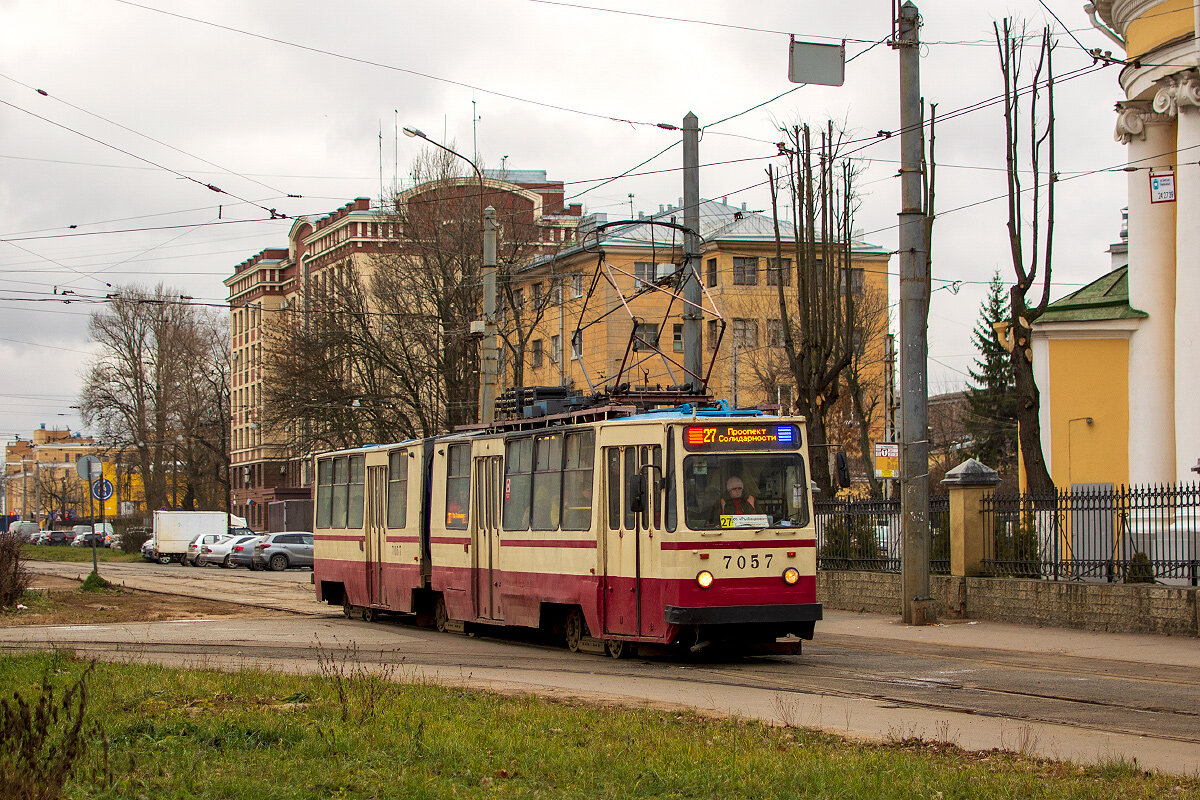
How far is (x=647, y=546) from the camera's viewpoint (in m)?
15.3

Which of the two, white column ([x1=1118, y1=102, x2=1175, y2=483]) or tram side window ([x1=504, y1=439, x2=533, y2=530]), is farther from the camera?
white column ([x1=1118, y1=102, x2=1175, y2=483])

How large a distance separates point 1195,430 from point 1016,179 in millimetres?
6597

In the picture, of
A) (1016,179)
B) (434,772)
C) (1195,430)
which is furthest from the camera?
(1016,179)

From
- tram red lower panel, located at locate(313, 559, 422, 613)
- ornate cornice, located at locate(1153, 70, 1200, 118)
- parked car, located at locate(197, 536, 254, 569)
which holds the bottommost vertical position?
parked car, located at locate(197, 536, 254, 569)

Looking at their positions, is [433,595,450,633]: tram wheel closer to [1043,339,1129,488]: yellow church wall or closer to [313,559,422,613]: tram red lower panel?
[313,559,422,613]: tram red lower panel

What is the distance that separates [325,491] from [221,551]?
31711 mm

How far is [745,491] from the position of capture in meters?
15.4

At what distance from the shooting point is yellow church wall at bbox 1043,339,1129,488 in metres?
28.8

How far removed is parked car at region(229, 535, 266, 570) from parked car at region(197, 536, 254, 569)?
0.59 feet

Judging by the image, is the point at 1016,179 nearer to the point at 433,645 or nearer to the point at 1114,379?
the point at 1114,379

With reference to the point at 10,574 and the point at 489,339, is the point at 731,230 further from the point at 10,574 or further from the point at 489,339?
the point at 10,574

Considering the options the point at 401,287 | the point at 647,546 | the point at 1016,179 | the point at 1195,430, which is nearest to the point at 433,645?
the point at 647,546

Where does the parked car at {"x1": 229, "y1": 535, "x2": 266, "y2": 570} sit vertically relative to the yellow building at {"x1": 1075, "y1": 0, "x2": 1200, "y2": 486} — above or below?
below

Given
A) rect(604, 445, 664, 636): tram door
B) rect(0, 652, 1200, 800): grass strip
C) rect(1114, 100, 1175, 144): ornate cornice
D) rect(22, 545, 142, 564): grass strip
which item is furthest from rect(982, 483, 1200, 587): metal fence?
rect(22, 545, 142, 564): grass strip
